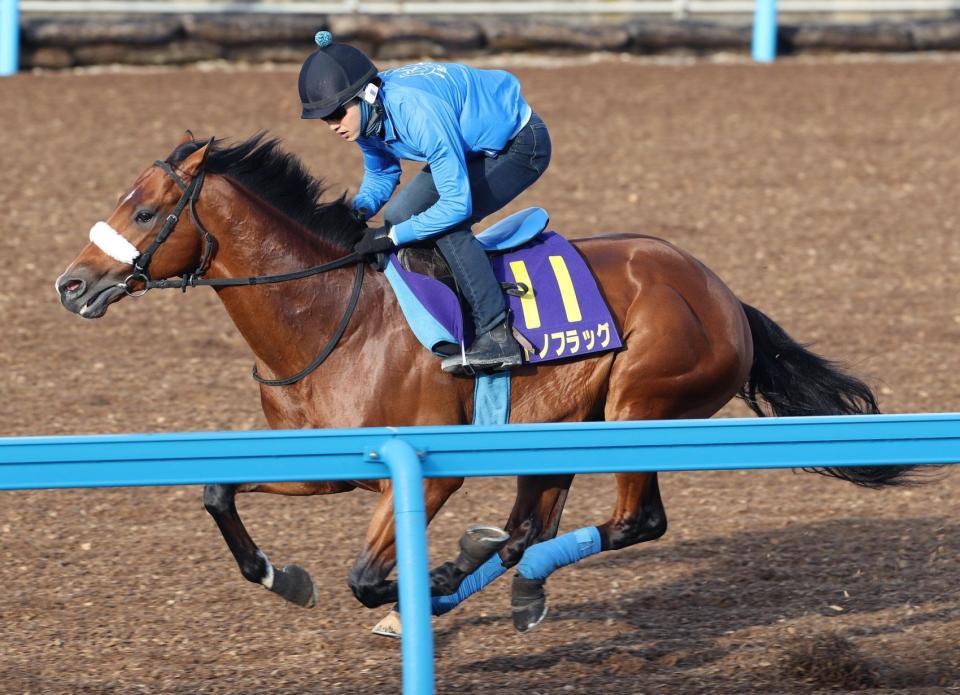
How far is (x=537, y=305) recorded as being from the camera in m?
4.41

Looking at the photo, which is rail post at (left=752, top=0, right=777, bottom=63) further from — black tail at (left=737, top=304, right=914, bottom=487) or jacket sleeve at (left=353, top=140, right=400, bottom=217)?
jacket sleeve at (left=353, top=140, right=400, bottom=217)

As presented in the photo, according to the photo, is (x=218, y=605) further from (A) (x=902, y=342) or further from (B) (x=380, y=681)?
(A) (x=902, y=342)

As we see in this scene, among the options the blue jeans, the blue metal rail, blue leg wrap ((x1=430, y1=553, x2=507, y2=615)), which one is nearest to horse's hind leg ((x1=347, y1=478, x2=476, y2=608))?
blue leg wrap ((x1=430, y1=553, x2=507, y2=615))

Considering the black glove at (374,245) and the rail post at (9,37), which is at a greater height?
the rail post at (9,37)

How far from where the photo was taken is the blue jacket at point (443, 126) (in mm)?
4191

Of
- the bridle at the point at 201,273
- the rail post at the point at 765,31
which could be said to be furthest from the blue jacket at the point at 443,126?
the rail post at the point at 765,31

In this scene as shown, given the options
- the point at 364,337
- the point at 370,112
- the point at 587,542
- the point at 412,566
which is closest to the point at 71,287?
the point at 364,337

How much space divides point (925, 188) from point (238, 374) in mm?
5460

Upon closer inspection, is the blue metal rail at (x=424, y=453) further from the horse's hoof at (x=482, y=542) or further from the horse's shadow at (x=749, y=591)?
the horse's shadow at (x=749, y=591)

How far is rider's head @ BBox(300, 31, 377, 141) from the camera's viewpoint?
13.5ft

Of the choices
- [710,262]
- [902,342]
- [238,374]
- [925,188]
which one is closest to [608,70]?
[925,188]

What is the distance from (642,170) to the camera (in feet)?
34.9

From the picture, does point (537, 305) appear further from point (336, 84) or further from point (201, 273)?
point (201, 273)

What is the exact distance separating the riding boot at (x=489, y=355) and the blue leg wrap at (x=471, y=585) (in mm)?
589
